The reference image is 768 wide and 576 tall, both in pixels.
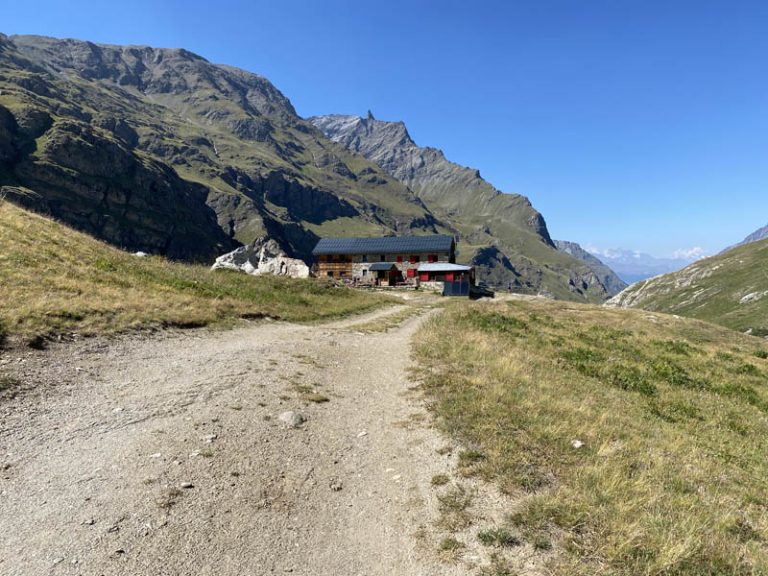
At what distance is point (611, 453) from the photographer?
9125 mm

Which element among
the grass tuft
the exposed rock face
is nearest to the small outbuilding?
the exposed rock face

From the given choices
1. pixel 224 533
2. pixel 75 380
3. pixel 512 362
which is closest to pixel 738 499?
pixel 512 362

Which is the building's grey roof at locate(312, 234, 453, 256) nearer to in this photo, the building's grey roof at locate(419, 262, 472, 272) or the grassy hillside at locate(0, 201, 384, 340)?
the building's grey roof at locate(419, 262, 472, 272)

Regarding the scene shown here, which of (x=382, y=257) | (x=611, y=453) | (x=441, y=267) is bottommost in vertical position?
(x=611, y=453)

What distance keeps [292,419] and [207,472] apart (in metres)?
3.02

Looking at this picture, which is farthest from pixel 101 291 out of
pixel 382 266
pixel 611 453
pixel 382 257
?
pixel 382 257

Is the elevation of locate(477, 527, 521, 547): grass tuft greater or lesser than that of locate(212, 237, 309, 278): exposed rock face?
lesser

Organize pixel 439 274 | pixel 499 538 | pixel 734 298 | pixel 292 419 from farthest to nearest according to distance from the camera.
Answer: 1. pixel 734 298
2. pixel 439 274
3. pixel 292 419
4. pixel 499 538

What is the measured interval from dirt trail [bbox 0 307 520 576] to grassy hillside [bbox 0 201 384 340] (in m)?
2.80

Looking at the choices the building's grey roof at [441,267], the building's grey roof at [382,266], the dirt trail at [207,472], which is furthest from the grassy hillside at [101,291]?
the building's grey roof at [382,266]

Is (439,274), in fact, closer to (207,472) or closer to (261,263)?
(261,263)

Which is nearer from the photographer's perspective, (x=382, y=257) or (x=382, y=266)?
(x=382, y=266)

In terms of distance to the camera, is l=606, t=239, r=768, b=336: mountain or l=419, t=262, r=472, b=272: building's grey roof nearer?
l=419, t=262, r=472, b=272: building's grey roof

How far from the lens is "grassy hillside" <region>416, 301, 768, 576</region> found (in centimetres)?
617
